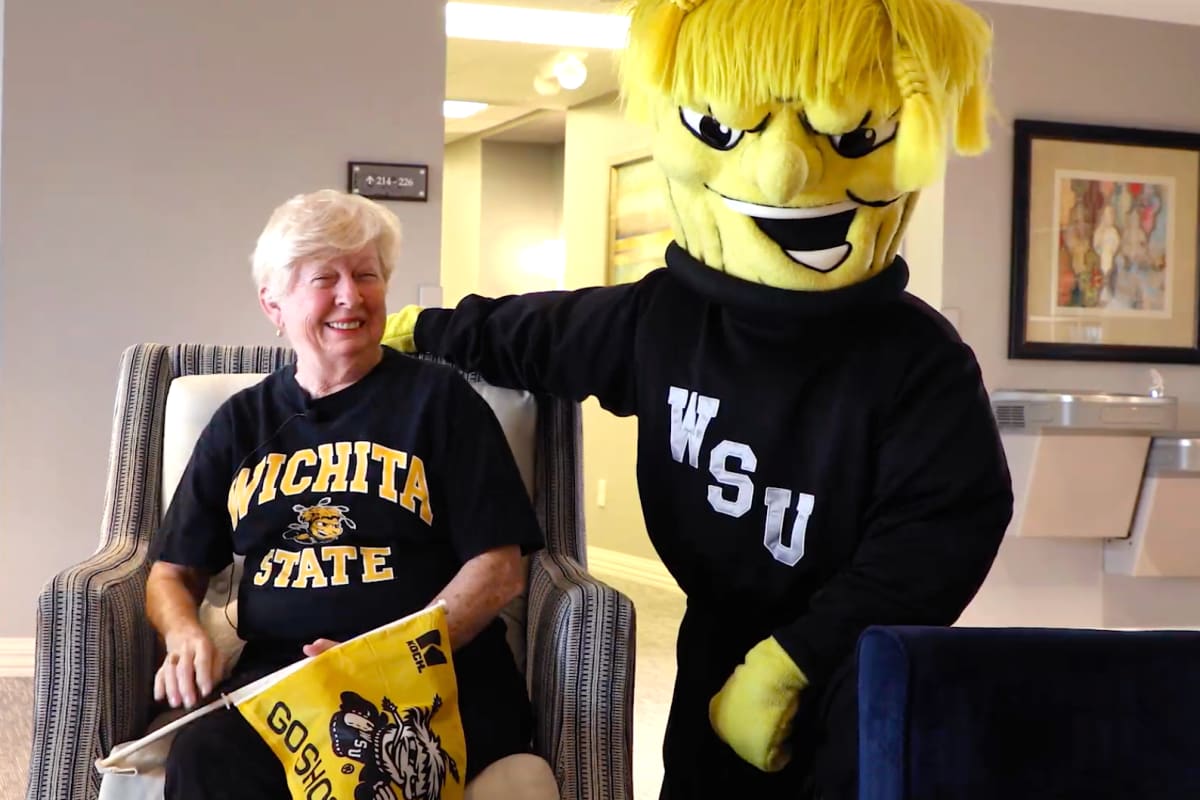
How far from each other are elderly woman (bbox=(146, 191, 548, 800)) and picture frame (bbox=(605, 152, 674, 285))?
3476 mm

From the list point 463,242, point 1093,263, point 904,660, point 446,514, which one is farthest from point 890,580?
point 463,242

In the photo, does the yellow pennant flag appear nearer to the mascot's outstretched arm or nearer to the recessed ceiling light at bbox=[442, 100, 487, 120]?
the mascot's outstretched arm

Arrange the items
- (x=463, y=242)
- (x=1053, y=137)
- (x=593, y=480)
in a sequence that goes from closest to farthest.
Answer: (x=1053, y=137) → (x=593, y=480) → (x=463, y=242)

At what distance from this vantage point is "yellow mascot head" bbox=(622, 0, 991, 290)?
1500mm

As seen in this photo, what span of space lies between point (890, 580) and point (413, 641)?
1.86 ft

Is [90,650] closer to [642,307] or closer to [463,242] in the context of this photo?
[642,307]

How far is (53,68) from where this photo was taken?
349 cm

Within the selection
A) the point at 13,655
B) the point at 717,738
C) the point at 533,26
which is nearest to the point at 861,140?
the point at 717,738

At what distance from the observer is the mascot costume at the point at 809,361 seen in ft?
4.96

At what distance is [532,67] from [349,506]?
4.01 metres

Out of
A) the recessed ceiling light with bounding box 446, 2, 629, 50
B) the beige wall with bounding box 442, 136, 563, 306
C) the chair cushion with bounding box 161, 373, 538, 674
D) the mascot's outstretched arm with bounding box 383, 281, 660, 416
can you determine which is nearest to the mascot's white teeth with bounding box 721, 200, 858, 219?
the mascot's outstretched arm with bounding box 383, 281, 660, 416

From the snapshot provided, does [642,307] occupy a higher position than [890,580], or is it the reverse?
[642,307]

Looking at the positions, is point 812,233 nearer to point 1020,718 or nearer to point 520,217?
point 1020,718

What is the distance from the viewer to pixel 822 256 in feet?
5.14
